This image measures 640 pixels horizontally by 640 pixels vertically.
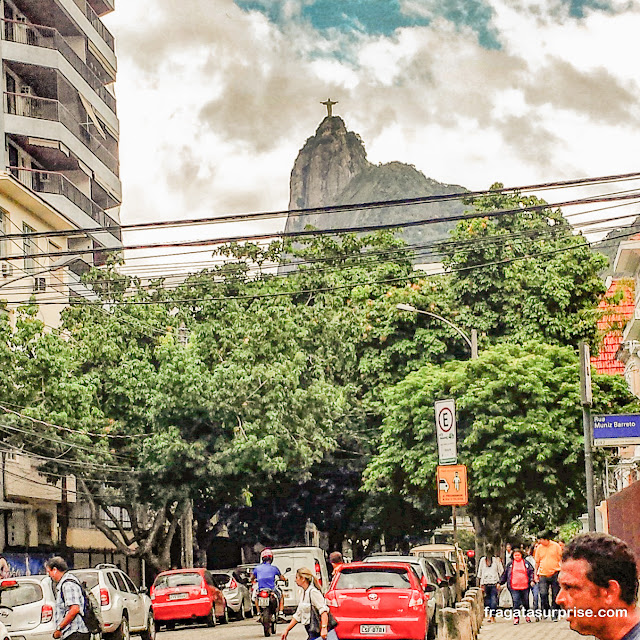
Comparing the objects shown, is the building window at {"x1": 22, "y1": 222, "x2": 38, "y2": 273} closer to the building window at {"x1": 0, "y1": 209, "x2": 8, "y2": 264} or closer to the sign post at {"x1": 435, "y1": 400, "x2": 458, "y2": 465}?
the building window at {"x1": 0, "y1": 209, "x2": 8, "y2": 264}

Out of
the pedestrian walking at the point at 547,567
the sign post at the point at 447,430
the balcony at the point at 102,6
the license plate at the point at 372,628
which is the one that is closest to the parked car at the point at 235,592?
the sign post at the point at 447,430

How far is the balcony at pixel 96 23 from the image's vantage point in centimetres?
5896

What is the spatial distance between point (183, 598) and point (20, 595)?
10.9 metres

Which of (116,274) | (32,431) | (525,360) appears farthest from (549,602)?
(116,274)

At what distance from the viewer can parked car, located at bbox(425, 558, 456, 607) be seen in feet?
84.9

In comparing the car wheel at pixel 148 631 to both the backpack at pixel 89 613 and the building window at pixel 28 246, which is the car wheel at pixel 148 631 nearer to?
the backpack at pixel 89 613

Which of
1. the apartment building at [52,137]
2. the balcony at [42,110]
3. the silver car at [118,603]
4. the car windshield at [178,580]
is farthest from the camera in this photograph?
the balcony at [42,110]

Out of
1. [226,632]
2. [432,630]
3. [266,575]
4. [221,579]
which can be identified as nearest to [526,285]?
[221,579]

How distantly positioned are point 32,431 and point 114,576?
1434 centimetres

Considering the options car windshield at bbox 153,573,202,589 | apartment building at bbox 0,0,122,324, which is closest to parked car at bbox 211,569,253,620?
car windshield at bbox 153,573,202,589

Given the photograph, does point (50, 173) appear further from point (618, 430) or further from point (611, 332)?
point (618, 430)

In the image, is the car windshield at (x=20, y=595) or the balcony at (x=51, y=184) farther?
the balcony at (x=51, y=184)

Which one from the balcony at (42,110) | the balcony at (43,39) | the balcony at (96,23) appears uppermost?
the balcony at (96,23)

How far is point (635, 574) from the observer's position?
4.26 meters
